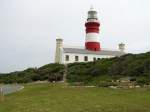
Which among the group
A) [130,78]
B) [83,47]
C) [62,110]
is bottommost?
[62,110]

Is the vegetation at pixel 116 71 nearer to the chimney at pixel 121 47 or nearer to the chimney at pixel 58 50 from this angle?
the chimney at pixel 58 50

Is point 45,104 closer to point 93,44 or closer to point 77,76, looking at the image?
point 77,76

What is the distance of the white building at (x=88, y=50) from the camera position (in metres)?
63.3

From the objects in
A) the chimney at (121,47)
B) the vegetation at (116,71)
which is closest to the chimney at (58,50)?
the chimney at (121,47)

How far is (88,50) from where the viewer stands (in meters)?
65.5

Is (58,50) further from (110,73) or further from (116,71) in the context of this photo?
(116,71)

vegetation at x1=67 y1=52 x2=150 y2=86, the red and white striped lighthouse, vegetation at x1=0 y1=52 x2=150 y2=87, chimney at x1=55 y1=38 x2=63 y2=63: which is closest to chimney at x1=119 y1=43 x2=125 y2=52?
the red and white striped lighthouse

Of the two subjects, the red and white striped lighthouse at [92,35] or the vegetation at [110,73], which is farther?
the red and white striped lighthouse at [92,35]

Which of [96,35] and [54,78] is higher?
[96,35]

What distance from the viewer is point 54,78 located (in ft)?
143

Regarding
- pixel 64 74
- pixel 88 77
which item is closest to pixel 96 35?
pixel 64 74

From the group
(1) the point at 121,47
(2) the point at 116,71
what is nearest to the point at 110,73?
(2) the point at 116,71

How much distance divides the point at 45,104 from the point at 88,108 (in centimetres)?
251

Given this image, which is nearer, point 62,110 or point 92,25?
point 62,110
